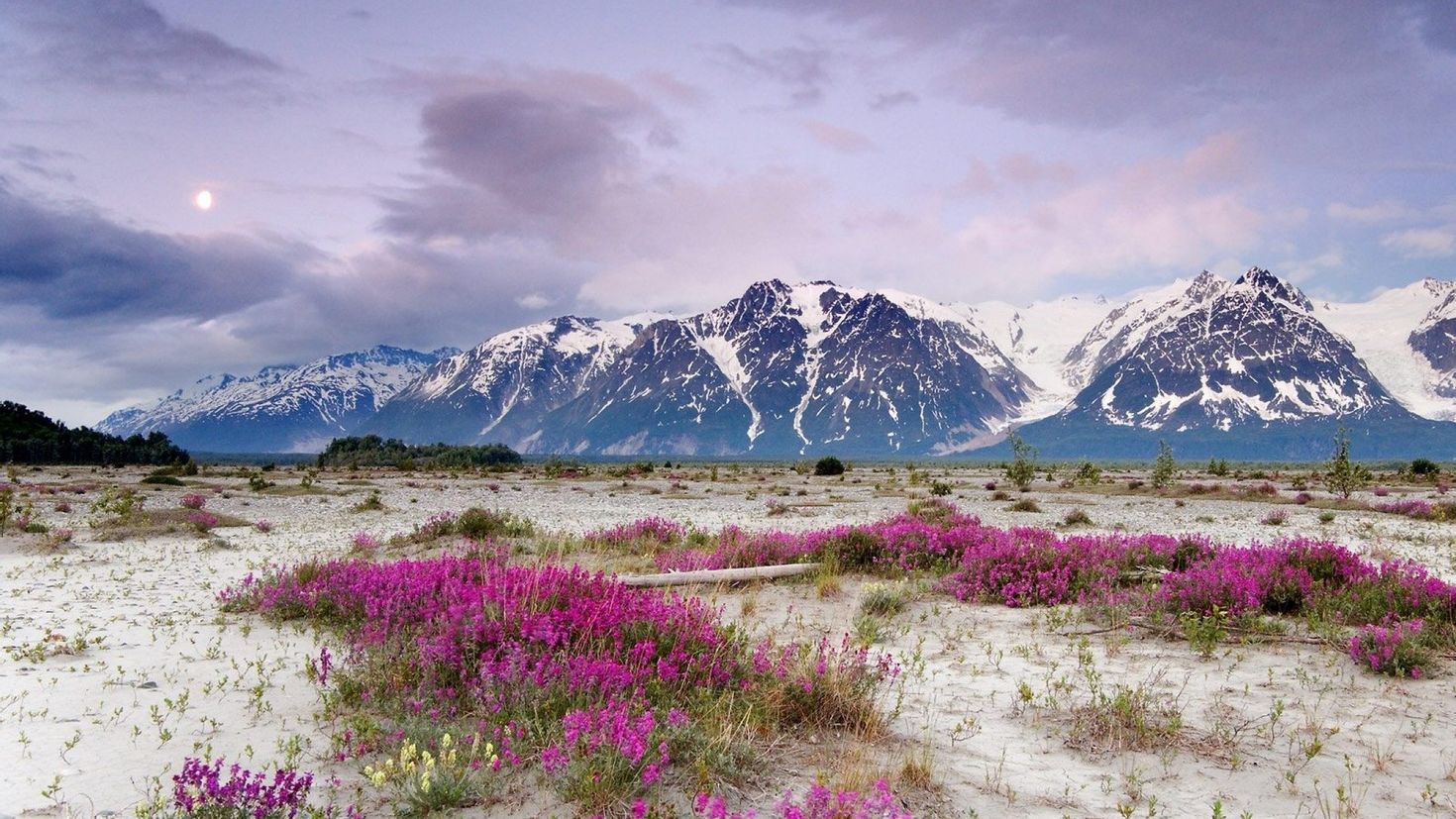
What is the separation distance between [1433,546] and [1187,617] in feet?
54.8

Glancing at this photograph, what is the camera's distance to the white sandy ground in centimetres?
555

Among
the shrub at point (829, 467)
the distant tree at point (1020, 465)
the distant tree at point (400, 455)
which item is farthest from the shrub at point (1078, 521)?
the distant tree at point (400, 455)

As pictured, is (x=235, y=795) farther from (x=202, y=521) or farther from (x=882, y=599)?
(x=202, y=521)

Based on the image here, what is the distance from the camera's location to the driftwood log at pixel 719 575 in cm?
1195

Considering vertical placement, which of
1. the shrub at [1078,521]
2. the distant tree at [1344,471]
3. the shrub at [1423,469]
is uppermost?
the distant tree at [1344,471]

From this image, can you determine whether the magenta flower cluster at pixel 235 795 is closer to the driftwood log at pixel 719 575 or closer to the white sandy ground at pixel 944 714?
the white sandy ground at pixel 944 714

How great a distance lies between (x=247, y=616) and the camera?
11133 mm

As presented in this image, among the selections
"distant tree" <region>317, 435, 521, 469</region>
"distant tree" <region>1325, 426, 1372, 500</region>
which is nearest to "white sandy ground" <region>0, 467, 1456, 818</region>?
"distant tree" <region>1325, 426, 1372, 500</region>

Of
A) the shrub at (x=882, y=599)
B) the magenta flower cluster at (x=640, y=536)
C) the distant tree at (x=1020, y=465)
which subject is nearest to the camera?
the shrub at (x=882, y=599)

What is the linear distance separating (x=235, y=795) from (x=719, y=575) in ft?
29.9

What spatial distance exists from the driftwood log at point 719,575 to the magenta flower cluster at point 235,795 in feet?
21.0

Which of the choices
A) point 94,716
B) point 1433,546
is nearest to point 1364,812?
point 94,716

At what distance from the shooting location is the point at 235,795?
468 cm

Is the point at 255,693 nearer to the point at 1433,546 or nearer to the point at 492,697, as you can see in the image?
the point at 492,697
